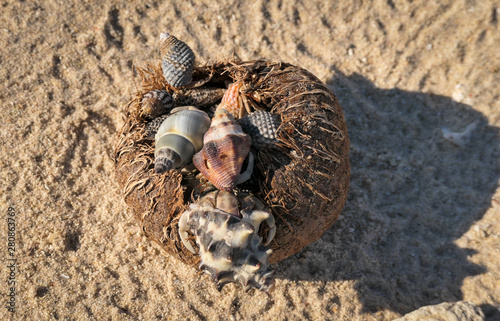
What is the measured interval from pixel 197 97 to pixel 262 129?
0.83 metres

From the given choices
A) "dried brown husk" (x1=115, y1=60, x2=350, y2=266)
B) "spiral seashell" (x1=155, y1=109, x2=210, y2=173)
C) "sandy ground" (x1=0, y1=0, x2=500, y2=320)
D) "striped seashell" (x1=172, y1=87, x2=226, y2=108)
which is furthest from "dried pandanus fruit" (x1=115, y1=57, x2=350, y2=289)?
"sandy ground" (x1=0, y1=0, x2=500, y2=320)

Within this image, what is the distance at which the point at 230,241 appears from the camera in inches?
87.4

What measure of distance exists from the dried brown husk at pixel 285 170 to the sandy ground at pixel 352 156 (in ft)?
2.62

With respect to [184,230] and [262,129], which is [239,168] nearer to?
[262,129]

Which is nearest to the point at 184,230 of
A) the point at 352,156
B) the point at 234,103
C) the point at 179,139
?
the point at 179,139

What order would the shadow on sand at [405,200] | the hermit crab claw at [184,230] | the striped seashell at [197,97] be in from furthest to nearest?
the shadow on sand at [405,200] → the striped seashell at [197,97] → the hermit crab claw at [184,230]

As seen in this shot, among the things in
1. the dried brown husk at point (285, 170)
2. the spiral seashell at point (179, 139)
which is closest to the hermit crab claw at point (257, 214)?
the dried brown husk at point (285, 170)

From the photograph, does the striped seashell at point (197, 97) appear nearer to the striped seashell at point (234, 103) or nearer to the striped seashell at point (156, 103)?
the striped seashell at point (156, 103)

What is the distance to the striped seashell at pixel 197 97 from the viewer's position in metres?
3.16

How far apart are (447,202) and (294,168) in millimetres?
2090

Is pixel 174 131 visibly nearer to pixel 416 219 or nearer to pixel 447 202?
pixel 416 219

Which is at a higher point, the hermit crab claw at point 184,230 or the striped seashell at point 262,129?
the striped seashell at point 262,129

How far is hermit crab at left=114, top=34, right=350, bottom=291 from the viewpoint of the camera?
7.54ft

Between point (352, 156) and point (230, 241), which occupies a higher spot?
point (230, 241)
